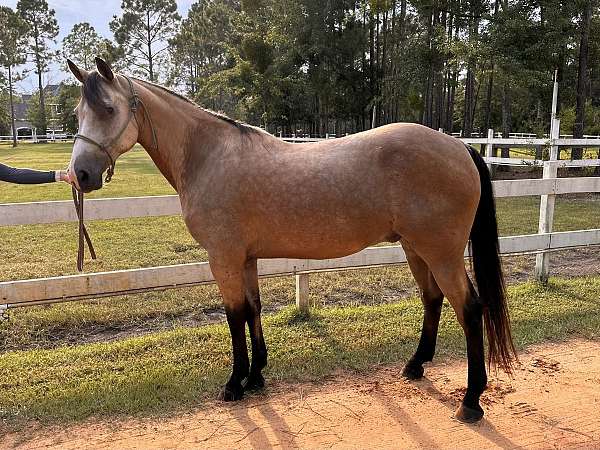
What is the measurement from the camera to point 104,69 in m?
2.59

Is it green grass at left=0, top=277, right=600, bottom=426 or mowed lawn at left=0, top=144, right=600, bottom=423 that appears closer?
green grass at left=0, top=277, right=600, bottom=426

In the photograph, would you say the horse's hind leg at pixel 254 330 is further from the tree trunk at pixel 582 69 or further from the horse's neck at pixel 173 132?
the tree trunk at pixel 582 69

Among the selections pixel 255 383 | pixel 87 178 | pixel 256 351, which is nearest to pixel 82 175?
pixel 87 178

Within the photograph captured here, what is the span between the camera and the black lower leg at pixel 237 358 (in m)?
3.05

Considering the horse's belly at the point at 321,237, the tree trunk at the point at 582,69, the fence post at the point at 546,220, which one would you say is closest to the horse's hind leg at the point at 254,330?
the horse's belly at the point at 321,237

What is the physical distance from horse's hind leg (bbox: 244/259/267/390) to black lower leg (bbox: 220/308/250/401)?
0.07m

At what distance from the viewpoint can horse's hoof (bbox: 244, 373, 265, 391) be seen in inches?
126

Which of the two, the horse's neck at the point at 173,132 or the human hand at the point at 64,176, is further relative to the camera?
the horse's neck at the point at 173,132

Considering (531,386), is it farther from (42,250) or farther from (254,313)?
(42,250)

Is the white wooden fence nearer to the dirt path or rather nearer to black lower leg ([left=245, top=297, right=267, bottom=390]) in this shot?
black lower leg ([left=245, top=297, right=267, bottom=390])

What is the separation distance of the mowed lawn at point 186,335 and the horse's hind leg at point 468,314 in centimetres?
84

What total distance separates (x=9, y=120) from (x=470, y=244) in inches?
2457

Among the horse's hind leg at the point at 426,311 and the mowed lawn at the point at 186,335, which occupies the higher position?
the horse's hind leg at the point at 426,311

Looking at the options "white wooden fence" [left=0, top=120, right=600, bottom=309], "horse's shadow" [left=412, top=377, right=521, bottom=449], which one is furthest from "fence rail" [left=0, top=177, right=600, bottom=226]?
"horse's shadow" [left=412, top=377, right=521, bottom=449]
